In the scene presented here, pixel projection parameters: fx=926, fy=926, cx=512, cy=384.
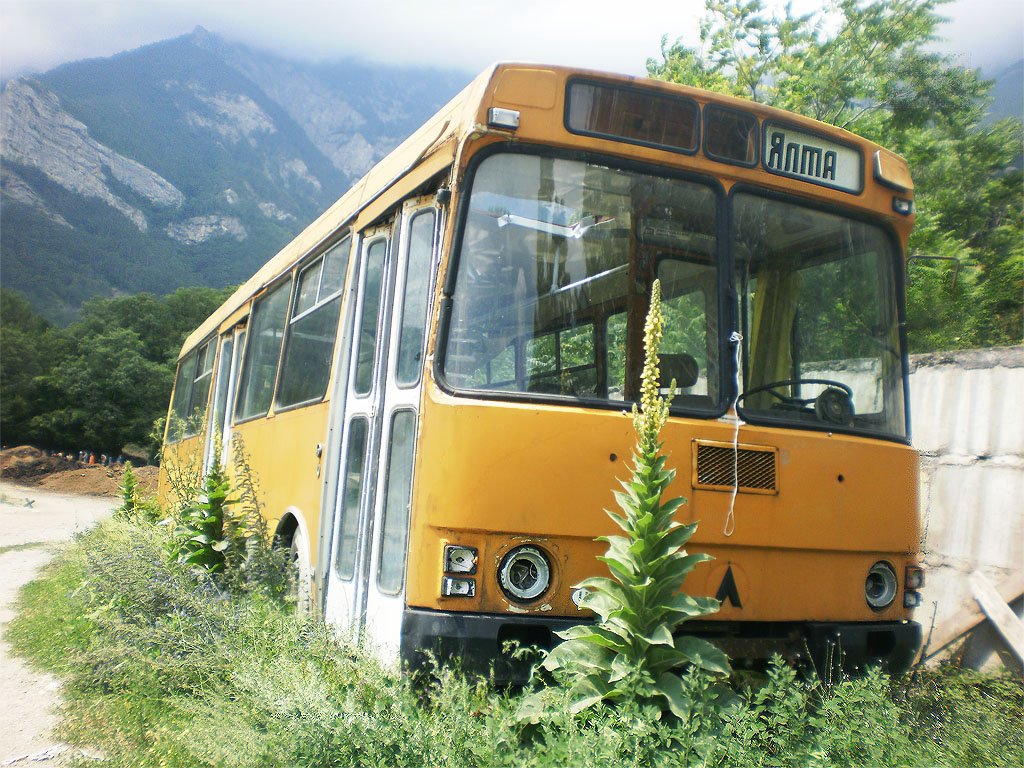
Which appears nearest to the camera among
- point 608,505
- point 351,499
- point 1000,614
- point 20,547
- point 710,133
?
point 608,505

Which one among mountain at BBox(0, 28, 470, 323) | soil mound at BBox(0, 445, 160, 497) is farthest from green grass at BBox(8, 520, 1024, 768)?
mountain at BBox(0, 28, 470, 323)

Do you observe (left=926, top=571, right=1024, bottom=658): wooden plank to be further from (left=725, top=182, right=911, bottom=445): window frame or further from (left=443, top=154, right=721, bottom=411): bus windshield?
(left=443, top=154, right=721, bottom=411): bus windshield

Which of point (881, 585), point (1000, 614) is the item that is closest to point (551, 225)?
point (881, 585)

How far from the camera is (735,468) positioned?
462 centimetres

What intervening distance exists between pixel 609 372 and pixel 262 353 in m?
4.81

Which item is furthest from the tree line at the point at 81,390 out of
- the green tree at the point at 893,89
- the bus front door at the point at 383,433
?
the bus front door at the point at 383,433

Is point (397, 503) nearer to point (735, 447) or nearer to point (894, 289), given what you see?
point (735, 447)

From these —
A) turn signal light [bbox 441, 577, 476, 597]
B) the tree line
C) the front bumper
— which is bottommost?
the front bumper

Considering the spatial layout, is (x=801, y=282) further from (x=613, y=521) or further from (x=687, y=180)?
(x=613, y=521)

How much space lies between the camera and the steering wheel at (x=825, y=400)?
16.2 feet

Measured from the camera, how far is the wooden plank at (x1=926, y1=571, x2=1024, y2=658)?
6.38m

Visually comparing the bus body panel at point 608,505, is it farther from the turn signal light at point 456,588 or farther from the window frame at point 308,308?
the window frame at point 308,308

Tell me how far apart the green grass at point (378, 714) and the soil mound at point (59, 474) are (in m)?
23.4

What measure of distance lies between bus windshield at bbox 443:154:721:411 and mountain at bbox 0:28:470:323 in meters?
84.5
